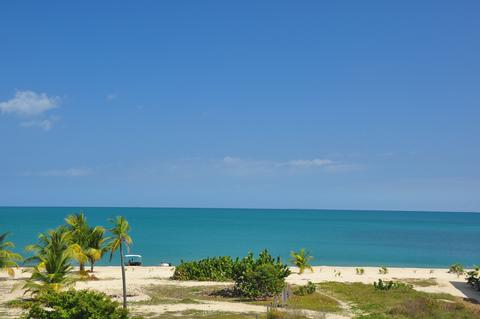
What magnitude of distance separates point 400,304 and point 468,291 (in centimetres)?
1245

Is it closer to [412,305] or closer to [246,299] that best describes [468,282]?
[412,305]

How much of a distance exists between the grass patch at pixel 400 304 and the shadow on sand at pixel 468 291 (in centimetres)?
150

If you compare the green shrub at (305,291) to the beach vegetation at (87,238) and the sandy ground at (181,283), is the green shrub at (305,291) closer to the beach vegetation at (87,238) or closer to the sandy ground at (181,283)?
the sandy ground at (181,283)

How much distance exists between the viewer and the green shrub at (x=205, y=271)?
4991cm

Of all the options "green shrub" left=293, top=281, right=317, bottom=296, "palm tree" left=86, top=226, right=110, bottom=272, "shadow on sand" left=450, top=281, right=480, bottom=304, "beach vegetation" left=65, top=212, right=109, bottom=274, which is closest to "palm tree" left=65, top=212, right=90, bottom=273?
"beach vegetation" left=65, top=212, right=109, bottom=274

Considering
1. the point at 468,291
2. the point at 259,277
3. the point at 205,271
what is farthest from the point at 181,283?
the point at 468,291

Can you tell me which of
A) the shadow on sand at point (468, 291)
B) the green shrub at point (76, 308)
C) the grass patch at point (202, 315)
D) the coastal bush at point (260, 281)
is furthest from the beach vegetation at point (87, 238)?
the shadow on sand at point (468, 291)

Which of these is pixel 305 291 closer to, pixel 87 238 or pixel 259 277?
pixel 259 277

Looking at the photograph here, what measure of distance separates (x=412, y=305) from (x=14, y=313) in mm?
25995

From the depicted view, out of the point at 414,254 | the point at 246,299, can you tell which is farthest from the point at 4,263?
the point at 414,254

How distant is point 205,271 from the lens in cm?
5053

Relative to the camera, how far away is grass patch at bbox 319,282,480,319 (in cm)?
3109

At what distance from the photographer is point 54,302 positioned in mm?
17891

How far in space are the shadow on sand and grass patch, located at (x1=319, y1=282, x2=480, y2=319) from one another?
150 centimetres
